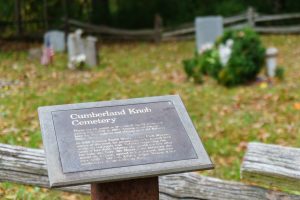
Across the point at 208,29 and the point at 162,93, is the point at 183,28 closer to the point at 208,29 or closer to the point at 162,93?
the point at 208,29

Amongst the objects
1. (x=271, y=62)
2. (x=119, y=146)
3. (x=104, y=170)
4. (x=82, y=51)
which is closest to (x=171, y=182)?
(x=119, y=146)

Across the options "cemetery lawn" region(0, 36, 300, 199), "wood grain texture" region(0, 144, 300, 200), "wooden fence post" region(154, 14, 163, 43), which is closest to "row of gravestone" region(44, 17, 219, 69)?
"cemetery lawn" region(0, 36, 300, 199)

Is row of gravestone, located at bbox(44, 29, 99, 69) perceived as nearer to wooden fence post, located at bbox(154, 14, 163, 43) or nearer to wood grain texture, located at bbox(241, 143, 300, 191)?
wooden fence post, located at bbox(154, 14, 163, 43)

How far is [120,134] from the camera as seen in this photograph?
3.78 meters

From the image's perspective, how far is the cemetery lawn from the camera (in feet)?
25.0

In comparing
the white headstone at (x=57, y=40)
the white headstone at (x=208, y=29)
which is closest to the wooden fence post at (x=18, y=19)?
the white headstone at (x=57, y=40)

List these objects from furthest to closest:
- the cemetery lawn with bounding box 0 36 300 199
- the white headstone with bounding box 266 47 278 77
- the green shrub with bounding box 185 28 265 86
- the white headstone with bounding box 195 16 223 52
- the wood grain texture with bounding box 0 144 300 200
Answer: the white headstone with bounding box 195 16 223 52 → the white headstone with bounding box 266 47 278 77 → the green shrub with bounding box 185 28 265 86 → the cemetery lawn with bounding box 0 36 300 199 → the wood grain texture with bounding box 0 144 300 200

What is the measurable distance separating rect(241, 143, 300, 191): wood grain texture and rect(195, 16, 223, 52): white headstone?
10112 mm

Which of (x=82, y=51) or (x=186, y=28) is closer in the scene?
(x=82, y=51)

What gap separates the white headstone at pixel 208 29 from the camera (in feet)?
48.1

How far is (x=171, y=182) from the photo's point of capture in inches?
190

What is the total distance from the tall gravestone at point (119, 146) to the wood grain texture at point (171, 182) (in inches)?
36.2

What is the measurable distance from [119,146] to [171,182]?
128 cm

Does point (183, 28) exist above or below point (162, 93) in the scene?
above
